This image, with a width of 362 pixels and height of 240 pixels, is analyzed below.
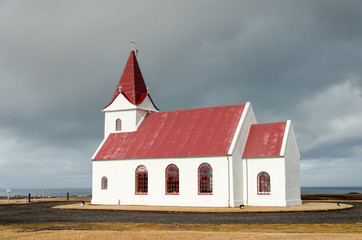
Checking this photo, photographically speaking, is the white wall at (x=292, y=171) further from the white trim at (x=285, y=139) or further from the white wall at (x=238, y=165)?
the white wall at (x=238, y=165)

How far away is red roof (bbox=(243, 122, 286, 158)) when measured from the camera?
35312mm

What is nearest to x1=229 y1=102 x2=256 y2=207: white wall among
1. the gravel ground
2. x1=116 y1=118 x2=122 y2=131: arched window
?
the gravel ground

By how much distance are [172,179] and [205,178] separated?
11.2 ft

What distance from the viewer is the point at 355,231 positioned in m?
17.3

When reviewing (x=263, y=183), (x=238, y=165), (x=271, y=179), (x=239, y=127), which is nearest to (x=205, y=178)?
(x=238, y=165)

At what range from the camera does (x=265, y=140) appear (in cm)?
3662

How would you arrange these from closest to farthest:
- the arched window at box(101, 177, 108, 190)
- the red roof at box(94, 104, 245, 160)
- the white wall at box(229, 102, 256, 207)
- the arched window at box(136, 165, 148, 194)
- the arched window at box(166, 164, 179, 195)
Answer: the white wall at box(229, 102, 256, 207) < the red roof at box(94, 104, 245, 160) < the arched window at box(166, 164, 179, 195) < the arched window at box(136, 165, 148, 194) < the arched window at box(101, 177, 108, 190)

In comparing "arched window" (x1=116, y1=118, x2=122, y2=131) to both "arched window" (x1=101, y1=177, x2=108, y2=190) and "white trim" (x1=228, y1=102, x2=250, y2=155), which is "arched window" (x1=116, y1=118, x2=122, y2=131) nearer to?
"arched window" (x1=101, y1=177, x2=108, y2=190)

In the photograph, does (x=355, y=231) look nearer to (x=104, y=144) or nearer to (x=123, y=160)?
(x=123, y=160)

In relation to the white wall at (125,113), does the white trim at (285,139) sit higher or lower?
lower

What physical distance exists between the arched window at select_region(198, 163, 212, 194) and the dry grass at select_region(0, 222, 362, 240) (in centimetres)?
1463

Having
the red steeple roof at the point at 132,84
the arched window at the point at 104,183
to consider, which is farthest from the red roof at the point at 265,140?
the arched window at the point at 104,183

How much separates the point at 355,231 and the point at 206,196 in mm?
18666

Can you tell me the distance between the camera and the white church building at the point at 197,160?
34703mm
